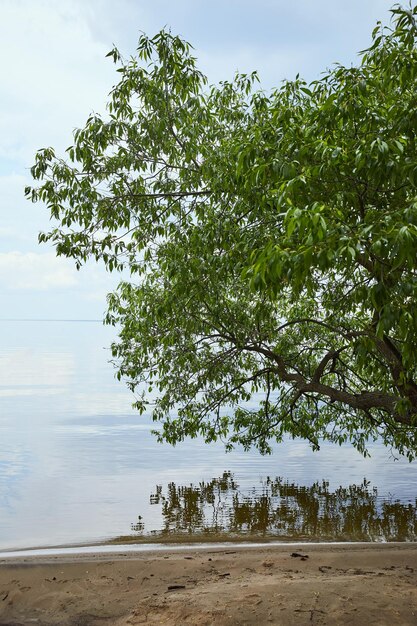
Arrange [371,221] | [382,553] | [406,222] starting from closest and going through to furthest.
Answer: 1. [406,222]
2. [371,221]
3. [382,553]

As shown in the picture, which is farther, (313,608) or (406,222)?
(313,608)

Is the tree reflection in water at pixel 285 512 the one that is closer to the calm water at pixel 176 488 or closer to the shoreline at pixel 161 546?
the calm water at pixel 176 488

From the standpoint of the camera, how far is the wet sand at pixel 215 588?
8.04 meters

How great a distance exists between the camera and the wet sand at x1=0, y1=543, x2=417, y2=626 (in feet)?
26.4

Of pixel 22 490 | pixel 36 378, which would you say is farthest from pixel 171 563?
pixel 36 378

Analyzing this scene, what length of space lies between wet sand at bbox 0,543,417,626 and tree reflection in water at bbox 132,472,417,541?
288cm

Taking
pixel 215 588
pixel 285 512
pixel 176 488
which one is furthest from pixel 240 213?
pixel 176 488

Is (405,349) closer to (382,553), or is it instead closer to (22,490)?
(382,553)

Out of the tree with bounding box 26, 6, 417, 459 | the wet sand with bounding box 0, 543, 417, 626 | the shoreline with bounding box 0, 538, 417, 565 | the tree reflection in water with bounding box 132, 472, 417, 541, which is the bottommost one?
the wet sand with bounding box 0, 543, 417, 626

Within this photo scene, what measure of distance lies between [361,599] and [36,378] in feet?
168

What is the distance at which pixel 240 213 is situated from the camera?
11.2 m

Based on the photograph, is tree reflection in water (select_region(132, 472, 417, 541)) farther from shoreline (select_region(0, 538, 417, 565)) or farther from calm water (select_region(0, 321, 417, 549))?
shoreline (select_region(0, 538, 417, 565))

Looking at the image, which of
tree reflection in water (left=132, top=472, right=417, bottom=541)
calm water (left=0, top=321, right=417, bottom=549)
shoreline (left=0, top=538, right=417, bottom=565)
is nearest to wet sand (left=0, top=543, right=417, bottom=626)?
shoreline (left=0, top=538, right=417, bottom=565)

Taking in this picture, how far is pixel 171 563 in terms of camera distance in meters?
10.1
